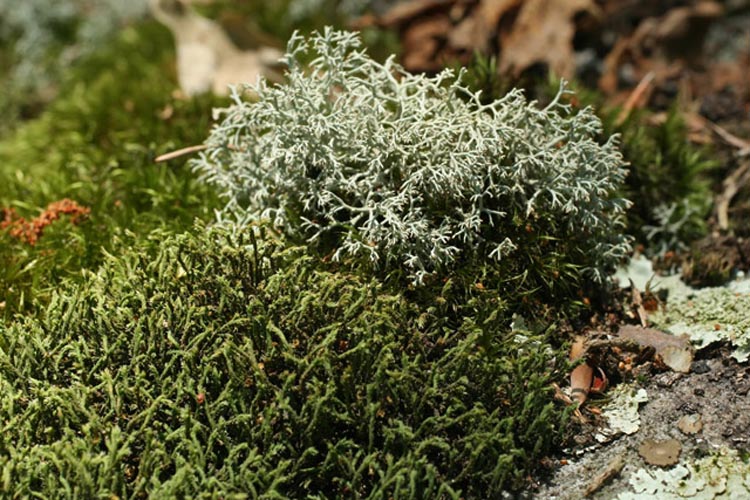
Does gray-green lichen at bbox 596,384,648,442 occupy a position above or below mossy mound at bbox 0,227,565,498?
below

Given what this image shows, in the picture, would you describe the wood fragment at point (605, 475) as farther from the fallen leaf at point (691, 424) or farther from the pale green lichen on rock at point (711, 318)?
the pale green lichen on rock at point (711, 318)

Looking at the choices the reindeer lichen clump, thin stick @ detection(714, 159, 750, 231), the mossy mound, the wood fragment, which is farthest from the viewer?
thin stick @ detection(714, 159, 750, 231)

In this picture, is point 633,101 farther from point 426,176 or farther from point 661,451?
point 661,451

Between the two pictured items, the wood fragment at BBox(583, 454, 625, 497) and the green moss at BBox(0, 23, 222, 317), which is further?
the green moss at BBox(0, 23, 222, 317)

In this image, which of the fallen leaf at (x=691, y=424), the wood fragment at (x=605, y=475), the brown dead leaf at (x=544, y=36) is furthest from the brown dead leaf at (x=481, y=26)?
the wood fragment at (x=605, y=475)

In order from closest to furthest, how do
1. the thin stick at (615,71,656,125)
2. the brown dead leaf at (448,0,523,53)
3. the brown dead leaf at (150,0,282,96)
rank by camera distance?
the thin stick at (615,71,656,125) → the brown dead leaf at (448,0,523,53) → the brown dead leaf at (150,0,282,96)

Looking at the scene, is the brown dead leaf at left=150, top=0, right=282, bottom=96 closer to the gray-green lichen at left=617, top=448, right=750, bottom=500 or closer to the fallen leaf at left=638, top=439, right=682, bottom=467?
the fallen leaf at left=638, top=439, right=682, bottom=467

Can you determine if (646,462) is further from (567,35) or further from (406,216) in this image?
(567,35)

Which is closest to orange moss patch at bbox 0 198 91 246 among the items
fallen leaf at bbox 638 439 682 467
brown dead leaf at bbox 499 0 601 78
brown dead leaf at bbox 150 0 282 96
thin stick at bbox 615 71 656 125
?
brown dead leaf at bbox 150 0 282 96
